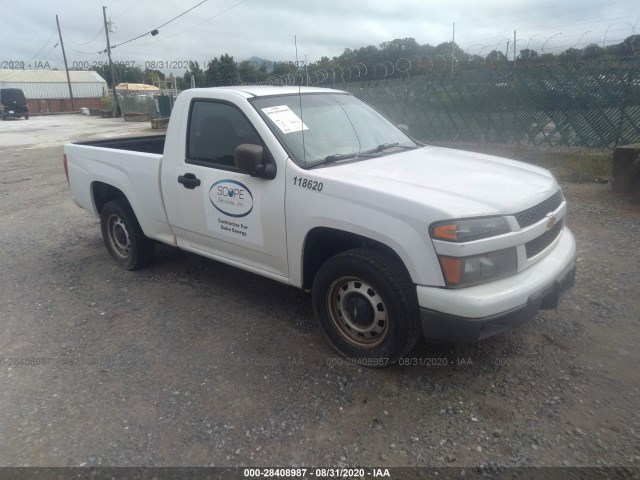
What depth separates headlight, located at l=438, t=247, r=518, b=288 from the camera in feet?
8.75

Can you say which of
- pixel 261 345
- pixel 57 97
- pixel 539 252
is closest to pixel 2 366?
pixel 261 345

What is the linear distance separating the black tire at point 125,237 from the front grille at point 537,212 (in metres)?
3.70

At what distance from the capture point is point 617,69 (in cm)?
931

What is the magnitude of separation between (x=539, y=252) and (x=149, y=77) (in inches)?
3039

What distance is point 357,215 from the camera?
2980mm

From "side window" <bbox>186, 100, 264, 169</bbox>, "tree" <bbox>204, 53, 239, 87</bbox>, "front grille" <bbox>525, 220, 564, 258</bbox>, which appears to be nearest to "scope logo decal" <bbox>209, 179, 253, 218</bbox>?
"side window" <bbox>186, 100, 264, 169</bbox>

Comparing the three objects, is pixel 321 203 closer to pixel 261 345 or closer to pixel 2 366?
pixel 261 345

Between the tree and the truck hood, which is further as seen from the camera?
the tree

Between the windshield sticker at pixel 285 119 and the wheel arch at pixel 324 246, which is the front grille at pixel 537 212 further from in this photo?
the windshield sticker at pixel 285 119

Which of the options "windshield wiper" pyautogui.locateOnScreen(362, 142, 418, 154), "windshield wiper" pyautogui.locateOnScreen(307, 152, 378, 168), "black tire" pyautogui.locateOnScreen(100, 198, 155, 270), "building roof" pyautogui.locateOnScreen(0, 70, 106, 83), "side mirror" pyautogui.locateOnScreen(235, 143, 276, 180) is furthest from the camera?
"building roof" pyautogui.locateOnScreen(0, 70, 106, 83)

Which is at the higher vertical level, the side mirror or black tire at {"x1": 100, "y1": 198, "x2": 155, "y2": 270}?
the side mirror

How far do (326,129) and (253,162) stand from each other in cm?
78

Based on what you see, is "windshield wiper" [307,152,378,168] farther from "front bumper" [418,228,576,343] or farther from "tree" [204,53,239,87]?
"tree" [204,53,239,87]

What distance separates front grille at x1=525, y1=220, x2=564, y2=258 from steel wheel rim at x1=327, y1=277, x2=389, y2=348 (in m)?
0.95
